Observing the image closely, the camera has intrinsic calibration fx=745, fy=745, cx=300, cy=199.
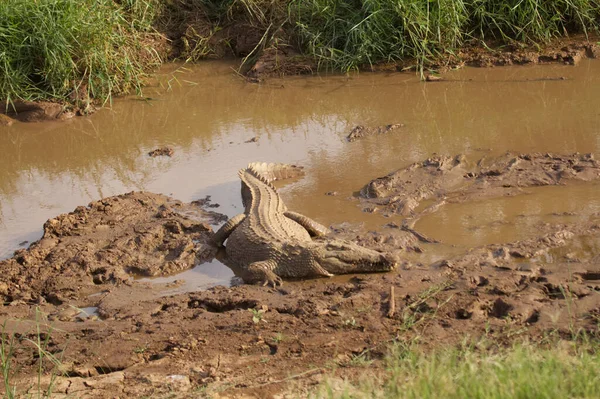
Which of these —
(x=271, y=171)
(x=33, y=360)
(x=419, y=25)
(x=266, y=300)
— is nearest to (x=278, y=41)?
(x=419, y=25)

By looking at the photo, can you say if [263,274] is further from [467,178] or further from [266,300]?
[467,178]

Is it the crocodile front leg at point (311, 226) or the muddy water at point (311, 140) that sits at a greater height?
the muddy water at point (311, 140)

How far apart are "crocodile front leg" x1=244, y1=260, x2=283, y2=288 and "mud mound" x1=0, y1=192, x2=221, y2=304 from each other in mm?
561

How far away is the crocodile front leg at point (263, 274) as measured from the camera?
Result: 17.5ft

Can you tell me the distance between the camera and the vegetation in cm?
908

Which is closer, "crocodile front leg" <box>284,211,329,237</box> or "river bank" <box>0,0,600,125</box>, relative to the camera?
"crocodile front leg" <box>284,211,329,237</box>

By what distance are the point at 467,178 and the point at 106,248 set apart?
3148 millimetres

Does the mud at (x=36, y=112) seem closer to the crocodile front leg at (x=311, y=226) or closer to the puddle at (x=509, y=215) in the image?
the crocodile front leg at (x=311, y=226)

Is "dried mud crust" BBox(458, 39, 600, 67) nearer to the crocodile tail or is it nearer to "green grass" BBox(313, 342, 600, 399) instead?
the crocodile tail

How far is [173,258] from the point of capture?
579 centimetres

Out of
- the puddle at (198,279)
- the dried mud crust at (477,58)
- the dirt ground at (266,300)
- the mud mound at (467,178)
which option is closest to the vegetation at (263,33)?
the dried mud crust at (477,58)

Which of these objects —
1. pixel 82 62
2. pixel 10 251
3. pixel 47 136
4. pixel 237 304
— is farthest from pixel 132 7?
pixel 237 304

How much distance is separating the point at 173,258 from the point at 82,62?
4.38m

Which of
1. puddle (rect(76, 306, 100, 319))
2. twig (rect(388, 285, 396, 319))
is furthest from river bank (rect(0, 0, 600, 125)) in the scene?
twig (rect(388, 285, 396, 319))
